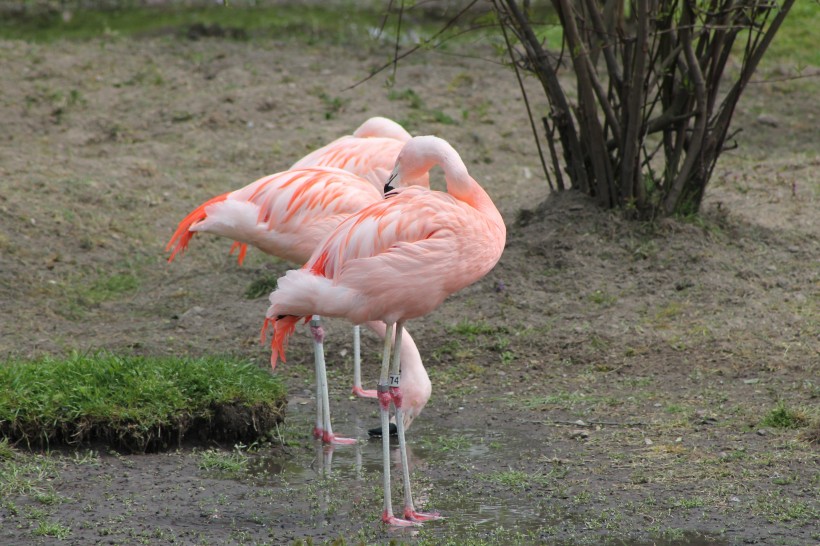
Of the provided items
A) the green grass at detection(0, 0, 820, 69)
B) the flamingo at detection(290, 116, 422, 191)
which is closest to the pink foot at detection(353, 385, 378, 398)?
the flamingo at detection(290, 116, 422, 191)

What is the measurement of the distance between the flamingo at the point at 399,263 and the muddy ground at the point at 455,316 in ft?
2.43

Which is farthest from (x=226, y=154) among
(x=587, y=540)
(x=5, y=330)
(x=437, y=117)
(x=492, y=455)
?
(x=587, y=540)

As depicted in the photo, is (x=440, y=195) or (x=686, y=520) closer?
(x=686, y=520)

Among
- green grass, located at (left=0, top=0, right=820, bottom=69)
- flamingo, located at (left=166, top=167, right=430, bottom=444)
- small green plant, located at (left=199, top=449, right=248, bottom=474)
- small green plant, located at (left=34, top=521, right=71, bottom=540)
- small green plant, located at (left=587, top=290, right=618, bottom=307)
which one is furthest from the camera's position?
green grass, located at (left=0, top=0, right=820, bottom=69)

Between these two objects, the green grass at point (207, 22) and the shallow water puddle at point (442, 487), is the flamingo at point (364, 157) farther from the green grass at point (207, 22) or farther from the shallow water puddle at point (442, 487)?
the green grass at point (207, 22)

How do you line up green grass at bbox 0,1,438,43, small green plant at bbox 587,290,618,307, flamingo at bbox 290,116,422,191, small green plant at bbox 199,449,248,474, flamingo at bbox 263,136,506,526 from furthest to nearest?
green grass at bbox 0,1,438,43, small green plant at bbox 587,290,618,307, flamingo at bbox 290,116,422,191, small green plant at bbox 199,449,248,474, flamingo at bbox 263,136,506,526

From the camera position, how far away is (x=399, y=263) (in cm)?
456

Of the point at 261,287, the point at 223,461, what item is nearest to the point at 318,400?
the point at 223,461

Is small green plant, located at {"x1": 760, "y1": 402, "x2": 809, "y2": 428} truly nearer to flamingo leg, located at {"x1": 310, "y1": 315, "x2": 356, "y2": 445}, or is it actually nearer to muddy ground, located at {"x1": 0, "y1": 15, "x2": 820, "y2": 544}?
muddy ground, located at {"x1": 0, "y1": 15, "x2": 820, "y2": 544}

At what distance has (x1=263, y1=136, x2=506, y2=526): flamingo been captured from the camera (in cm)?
458

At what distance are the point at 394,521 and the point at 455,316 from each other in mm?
2897

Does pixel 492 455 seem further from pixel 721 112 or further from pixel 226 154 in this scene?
pixel 226 154

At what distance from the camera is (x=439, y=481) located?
16.6ft

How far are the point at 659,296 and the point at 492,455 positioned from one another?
2.33 m
